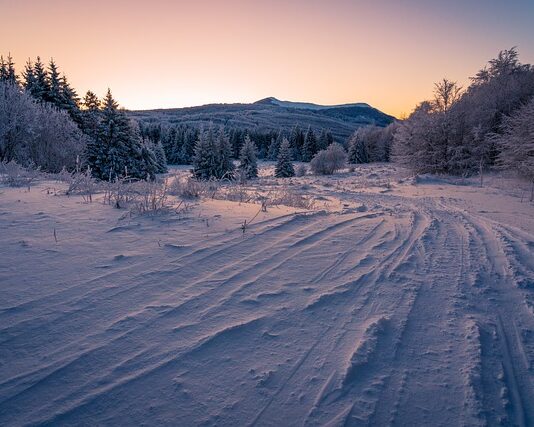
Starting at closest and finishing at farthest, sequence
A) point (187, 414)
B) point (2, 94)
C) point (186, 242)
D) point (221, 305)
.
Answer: point (187, 414), point (221, 305), point (186, 242), point (2, 94)

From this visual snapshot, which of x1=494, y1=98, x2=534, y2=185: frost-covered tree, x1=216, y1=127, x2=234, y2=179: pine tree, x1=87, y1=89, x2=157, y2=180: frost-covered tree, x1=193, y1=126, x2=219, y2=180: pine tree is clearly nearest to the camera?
x1=494, y1=98, x2=534, y2=185: frost-covered tree

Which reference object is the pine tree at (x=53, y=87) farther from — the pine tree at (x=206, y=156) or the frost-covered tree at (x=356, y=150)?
the frost-covered tree at (x=356, y=150)

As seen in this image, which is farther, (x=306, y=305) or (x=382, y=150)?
(x=382, y=150)

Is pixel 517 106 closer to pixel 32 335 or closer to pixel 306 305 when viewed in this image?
pixel 306 305

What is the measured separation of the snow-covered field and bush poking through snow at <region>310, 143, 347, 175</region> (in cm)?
3224

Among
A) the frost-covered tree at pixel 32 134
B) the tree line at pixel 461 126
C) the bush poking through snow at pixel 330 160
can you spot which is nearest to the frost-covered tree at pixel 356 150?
the bush poking through snow at pixel 330 160

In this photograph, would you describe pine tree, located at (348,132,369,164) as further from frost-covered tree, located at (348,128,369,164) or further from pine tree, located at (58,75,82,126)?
pine tree, located at (58,75,82,126)

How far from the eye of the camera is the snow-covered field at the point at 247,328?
171 centimetres

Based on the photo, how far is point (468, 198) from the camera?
10.9m

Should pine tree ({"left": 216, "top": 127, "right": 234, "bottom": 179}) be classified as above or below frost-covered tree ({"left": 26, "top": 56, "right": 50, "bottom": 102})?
below

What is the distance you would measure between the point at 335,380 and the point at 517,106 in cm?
2750

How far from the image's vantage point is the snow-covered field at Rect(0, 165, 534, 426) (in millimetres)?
1705

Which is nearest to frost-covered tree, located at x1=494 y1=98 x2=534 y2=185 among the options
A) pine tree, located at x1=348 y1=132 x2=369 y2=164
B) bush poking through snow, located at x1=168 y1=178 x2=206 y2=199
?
bush poking through snow, located at x1=168 y1=178 x2=206 y2=199

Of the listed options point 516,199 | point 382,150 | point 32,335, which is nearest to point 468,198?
point 516,199
